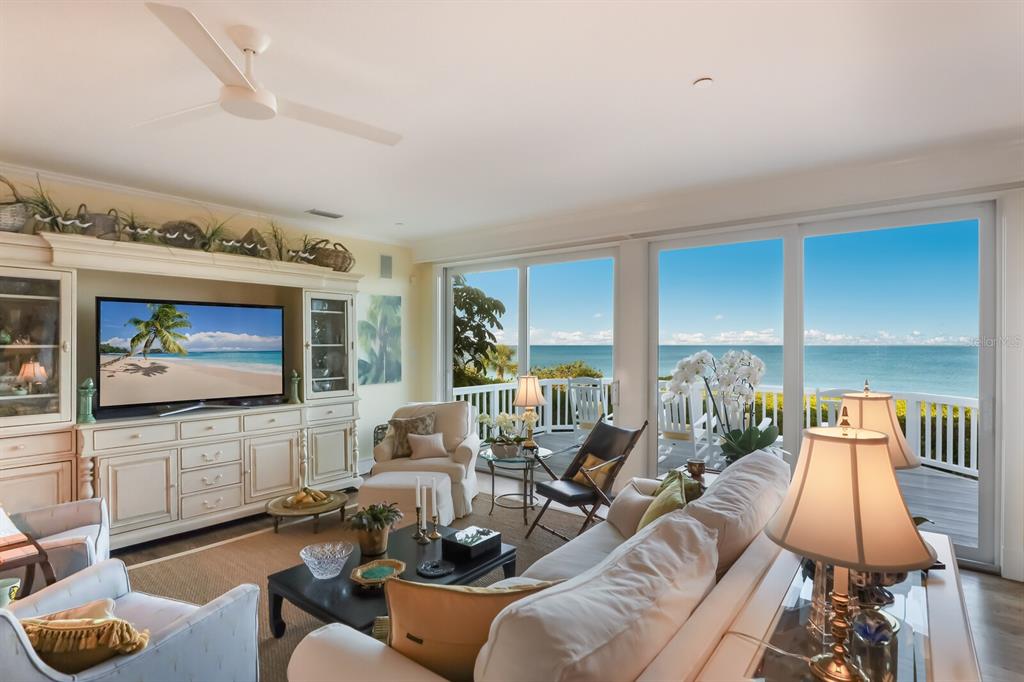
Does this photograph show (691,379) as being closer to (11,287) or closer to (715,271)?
(715,271)

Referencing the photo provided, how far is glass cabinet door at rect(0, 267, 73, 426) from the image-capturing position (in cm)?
317

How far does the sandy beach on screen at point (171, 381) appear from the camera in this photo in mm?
3656

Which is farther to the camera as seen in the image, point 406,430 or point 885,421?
point 406,430

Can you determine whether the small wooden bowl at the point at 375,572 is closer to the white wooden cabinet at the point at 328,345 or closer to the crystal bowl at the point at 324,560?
the crystal bowl at the point at 324,560

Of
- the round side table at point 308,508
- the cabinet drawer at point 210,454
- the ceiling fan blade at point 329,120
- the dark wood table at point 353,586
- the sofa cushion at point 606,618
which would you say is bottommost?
the round side table at point 308,508

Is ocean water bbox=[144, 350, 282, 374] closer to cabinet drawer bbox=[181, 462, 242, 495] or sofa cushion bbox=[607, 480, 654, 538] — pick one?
cabinet drawer bbox=[181, 462, 242, 495]

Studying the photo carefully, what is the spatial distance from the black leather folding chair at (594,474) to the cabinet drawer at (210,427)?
95.4 inches

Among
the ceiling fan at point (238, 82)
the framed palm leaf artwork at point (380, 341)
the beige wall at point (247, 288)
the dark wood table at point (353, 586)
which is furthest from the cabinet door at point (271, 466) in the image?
the ceiling fan at point (238, 82)

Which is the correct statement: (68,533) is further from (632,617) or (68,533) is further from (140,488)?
(632,617)

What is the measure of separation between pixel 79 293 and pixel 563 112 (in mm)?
3598

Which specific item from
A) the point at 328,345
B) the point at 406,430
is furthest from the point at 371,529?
the point at 328,345

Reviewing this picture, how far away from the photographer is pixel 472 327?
18.8 ft

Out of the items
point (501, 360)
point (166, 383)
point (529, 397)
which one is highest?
point (501, 360)

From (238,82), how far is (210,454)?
2.97m
